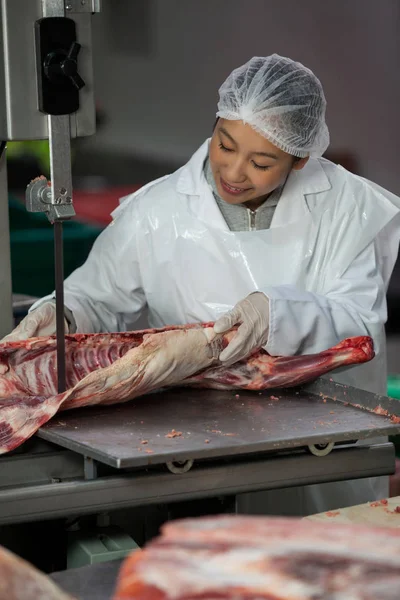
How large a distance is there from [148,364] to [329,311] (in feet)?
2.37

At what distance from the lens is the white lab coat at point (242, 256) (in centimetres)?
310

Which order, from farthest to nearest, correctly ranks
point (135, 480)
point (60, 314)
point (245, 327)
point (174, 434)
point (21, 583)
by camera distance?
point (245, 327) < point (60, 314) < point (174, 434) < point (135, 480) < point (21, 583)

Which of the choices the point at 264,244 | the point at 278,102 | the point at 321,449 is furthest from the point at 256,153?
the point at 321,449

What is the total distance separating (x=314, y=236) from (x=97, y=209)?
1.65m

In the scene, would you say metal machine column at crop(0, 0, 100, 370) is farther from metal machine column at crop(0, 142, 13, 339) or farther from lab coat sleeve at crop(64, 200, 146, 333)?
lab coat sleeve at crop(64, 200, 146, 333)

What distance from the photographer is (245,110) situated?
9.52ft

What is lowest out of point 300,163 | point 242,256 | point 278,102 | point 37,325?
point 37,325

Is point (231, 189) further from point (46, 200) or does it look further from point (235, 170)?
point (46, 200)

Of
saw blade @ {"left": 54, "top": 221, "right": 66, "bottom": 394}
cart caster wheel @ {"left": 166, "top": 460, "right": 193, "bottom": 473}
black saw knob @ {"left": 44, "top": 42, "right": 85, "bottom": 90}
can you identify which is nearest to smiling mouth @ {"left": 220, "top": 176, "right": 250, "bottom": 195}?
saw blade @ {"left": 54, "top": 221, "right": 66, "bottom": 394}

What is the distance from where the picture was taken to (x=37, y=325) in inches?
111

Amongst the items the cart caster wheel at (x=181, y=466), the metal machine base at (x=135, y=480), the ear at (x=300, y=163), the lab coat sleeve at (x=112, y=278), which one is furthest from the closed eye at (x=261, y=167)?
the cart caster wheel at (x=181, y=466)

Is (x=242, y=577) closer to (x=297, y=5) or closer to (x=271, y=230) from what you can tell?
(x=271, y=230)

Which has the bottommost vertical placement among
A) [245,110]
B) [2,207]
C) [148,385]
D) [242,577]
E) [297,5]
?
[148,385]

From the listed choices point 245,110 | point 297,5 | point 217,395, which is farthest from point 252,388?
point 297,5
